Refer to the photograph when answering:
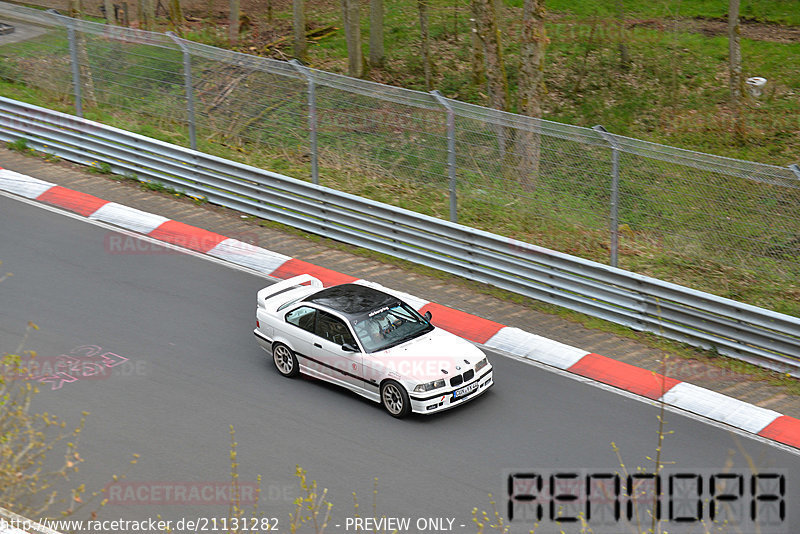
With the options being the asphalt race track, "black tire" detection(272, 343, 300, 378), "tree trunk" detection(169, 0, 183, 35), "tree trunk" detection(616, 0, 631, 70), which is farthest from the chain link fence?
"tree trunk" detection(616, 0, 631, 70)

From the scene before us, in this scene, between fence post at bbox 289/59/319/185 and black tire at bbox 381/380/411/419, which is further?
fence post at bbox 289/59/319/185

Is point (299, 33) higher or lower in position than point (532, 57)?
lower

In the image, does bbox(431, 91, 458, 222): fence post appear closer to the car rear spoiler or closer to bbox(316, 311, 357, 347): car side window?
the car rear spoiler

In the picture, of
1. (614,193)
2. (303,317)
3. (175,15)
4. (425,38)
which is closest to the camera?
(303,317)

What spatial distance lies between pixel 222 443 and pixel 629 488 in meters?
4.42

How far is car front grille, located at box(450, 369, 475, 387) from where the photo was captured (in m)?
10.3

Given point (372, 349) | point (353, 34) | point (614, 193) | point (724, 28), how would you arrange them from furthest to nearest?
point (724, 28) → point (353, 34) → point (614, 193) → point (372, 349)

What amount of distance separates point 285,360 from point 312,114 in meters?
5.05

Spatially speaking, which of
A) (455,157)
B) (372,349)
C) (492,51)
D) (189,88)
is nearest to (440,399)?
(372,349)

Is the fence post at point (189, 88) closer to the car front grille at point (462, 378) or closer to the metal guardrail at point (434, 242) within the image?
the metal guardrail at point (434, 242)

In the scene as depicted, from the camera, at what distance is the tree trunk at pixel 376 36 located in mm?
28172

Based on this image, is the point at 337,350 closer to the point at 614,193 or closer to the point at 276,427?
the point at 276,427

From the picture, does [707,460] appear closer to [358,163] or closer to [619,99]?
[358,163]

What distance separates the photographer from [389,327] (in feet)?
35.7
